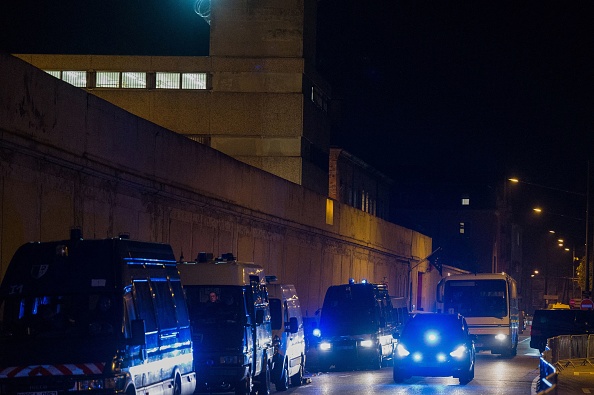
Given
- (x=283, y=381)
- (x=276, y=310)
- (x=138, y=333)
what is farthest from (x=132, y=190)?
(x=138, y=333)

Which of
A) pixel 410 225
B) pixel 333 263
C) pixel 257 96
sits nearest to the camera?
pixel 333 263

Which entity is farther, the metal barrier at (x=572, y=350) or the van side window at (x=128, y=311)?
the metal barrier at (x=572, y=350)

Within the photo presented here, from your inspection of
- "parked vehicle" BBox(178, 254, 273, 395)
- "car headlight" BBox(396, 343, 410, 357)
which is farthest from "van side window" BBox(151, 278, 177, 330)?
"car headlight" BBox(396, 343, 410, 357)

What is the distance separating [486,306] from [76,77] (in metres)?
31.0

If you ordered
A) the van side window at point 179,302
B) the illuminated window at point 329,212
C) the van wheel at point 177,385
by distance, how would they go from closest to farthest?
the van wheel at point 177,385 → the van side window at point 179,302 → the illuminated window at point 329,212

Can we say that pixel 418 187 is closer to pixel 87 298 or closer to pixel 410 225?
pixel 410 225

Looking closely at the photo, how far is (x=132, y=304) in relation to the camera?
16.2 metres

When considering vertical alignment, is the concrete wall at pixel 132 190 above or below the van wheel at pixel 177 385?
above

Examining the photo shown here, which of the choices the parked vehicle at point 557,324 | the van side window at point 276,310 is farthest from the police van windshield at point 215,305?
the parked vehicle at point 557,324

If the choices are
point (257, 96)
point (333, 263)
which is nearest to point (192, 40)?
point (257, 96)

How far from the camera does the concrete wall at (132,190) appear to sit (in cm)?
2266

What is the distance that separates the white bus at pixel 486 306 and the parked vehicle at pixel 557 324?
0.96 m

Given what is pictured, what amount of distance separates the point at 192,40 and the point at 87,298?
59.0 metres

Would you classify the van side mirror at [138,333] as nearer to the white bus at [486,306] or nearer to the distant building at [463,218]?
the white bus at [486,306]
